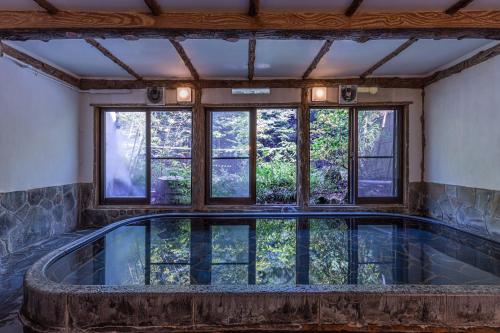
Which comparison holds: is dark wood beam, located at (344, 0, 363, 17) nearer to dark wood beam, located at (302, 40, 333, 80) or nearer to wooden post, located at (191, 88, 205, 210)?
dark wood beam, located at (302, 40, 333, 80)

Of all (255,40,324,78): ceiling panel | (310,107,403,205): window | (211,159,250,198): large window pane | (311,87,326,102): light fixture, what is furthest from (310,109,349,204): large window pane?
(255,40,324,78): ceiling panel

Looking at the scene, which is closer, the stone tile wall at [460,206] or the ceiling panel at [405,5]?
the ceiling panel at [405,5]

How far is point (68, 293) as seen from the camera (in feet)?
7.63

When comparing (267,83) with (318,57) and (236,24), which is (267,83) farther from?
(236,24)

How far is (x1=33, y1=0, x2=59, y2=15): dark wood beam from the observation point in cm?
304

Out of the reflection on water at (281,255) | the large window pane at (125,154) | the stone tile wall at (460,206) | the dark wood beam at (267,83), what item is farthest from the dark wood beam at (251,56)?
the stone tile wall at (460,206)

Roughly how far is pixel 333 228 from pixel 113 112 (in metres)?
4.48

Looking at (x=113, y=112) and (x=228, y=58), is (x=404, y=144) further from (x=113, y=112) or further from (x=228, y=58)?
(x=113, y=112)

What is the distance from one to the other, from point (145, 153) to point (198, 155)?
1.04 metres

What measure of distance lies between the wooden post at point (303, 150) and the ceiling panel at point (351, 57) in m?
0.54

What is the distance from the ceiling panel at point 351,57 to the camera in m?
4.31

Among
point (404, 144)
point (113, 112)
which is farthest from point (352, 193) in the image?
point (113, 112)

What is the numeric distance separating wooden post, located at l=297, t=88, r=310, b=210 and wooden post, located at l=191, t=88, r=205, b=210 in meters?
1.76

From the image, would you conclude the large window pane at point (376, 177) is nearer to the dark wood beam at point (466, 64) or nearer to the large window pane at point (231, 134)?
the dark wood beam at point (466, 64)
